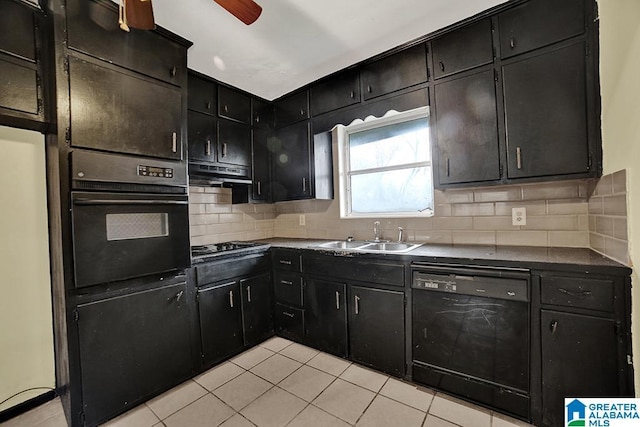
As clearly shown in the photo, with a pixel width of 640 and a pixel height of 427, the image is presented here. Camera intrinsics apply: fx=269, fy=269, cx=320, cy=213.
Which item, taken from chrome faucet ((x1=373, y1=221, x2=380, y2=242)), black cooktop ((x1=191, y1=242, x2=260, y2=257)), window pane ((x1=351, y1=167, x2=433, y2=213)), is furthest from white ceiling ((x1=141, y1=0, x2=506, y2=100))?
black cooktop ((x1=191, y1=242, x2=260, y2=257))

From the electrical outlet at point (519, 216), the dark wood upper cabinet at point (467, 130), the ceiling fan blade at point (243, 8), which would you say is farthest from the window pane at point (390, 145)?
the ceiling fan blade at point (243, 8)

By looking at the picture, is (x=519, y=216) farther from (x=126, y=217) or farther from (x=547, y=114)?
(x=126, y=217)

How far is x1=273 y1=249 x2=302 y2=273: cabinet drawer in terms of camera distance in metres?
2.56

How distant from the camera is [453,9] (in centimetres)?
185

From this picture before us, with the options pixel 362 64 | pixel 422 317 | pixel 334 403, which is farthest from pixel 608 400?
pixel 362 64

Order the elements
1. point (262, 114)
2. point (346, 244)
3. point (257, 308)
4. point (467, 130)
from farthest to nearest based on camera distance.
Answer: point (262, 114) → point (346, 244) → point (257, 308) → point (467, 130)

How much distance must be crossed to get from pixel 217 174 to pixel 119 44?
117 centimetres

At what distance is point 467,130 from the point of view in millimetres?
1991

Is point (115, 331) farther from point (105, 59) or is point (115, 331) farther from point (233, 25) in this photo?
point (233, 25)

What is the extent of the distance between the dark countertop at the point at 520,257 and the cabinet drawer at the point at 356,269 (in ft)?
0.23

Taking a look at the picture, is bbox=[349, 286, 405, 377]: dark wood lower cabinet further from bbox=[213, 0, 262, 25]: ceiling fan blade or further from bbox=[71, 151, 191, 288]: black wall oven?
bbox=[213, 0, 262, 25]: ceiling fan blade

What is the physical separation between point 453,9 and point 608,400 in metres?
2.45

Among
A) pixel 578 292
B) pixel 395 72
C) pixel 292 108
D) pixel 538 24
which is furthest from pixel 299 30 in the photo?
pixel 578 292

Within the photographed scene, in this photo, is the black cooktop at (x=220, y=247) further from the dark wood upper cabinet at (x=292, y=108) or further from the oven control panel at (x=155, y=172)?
the dark wood upper cabinet at (x=292, y=108)
